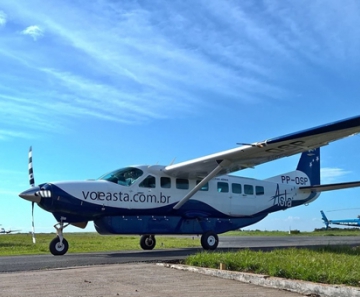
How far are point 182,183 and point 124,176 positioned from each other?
252 cm

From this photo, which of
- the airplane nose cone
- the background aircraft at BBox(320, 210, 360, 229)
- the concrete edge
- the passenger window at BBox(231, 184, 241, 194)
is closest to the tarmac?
the concrete edge

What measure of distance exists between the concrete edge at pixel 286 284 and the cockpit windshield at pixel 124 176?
7.54 metres

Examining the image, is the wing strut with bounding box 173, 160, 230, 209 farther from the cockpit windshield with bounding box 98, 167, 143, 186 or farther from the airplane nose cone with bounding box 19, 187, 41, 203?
the airplane nose cone with bounding box 19, 187, 41, 203

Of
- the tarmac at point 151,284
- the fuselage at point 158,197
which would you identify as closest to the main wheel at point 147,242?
the fuselage at point 158,197

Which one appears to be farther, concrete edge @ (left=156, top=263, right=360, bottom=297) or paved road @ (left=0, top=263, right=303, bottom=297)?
paved road @ (left=0, top=263, right=303, bottom=297)

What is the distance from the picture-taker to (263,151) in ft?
49.7

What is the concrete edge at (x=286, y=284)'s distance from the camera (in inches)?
235

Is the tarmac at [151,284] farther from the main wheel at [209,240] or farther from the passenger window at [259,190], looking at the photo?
the passenger window at [259,190]

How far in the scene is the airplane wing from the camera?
1227 cm

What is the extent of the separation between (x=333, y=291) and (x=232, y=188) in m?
12.6

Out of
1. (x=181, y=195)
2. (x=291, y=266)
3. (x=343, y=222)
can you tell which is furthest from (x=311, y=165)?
(x=343, y=222)

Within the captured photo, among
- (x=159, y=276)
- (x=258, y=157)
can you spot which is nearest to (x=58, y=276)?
(x=159, y=276)

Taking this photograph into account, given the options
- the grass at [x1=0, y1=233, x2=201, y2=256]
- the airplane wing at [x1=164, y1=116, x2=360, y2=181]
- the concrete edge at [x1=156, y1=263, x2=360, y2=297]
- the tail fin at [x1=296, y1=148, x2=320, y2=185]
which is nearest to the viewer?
the concrete edge at [x1=156, y1=263, x2=360, y2=297]

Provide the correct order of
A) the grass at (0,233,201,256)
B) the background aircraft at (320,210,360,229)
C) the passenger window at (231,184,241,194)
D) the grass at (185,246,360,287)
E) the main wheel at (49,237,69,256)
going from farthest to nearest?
the background aircraft at (320,210,360,229) < the passenger window at (231,184,241,194) < the grass at (0,233,201,256) < the main wheel at (49,237,69,256) < the grass at (185,246,360,287)
